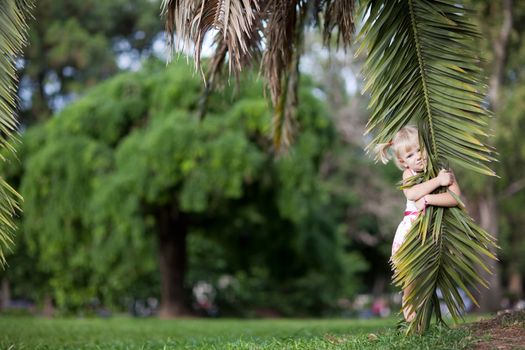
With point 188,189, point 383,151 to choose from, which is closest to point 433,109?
point 383,151

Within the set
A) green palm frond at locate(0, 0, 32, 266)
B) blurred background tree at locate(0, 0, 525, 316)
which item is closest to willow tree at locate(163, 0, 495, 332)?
green palm frond at locate(0, 0, 32, 266)

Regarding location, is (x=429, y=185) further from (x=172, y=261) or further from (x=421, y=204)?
(x=172, y=261)

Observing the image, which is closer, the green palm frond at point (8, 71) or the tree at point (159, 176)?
the green palm frond at point (8, 71)

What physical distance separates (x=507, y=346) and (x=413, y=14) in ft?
8.29

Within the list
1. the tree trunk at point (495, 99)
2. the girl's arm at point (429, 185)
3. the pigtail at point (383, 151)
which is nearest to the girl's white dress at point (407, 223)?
the girl's arm at point (429, 185)

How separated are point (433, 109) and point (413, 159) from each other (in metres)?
0.42

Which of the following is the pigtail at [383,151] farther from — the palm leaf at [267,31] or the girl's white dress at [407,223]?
the palm leaf at [267,31]

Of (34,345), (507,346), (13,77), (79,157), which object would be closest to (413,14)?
(507,346)

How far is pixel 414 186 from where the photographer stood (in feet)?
16.4

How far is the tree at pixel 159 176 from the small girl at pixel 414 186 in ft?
25.4

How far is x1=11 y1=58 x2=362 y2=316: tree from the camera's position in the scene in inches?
529

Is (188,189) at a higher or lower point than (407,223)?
higher

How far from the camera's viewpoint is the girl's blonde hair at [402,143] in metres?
5.29

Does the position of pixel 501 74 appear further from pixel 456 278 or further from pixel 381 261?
pixel 381 261
